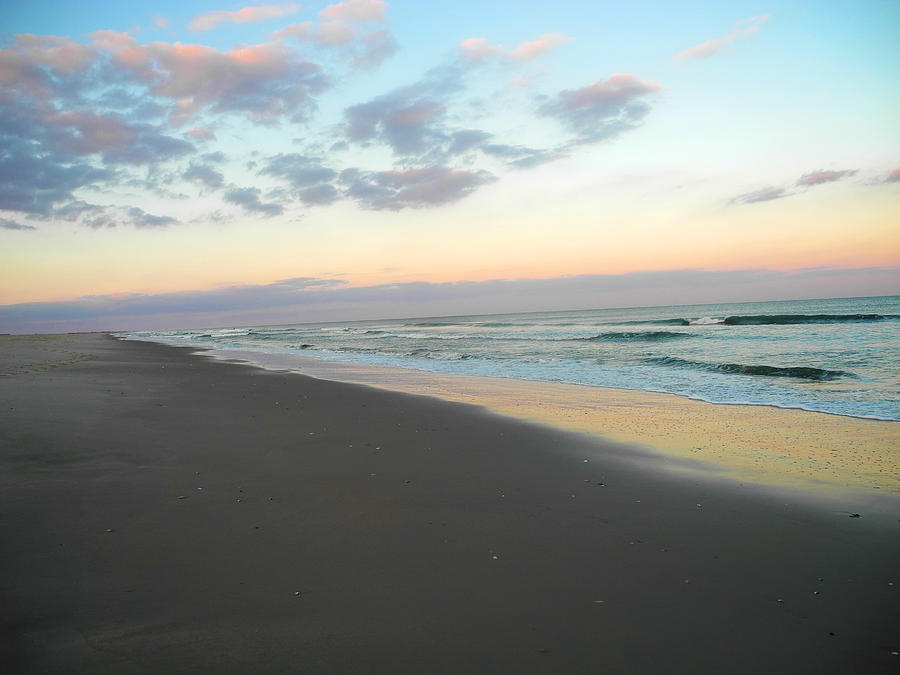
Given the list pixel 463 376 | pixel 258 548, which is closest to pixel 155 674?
pixel 258 548

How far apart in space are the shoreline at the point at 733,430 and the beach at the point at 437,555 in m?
0.11

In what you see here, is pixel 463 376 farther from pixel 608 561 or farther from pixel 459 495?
pixel 608 561

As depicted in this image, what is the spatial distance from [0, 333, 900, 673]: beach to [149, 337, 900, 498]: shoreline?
109 millimetres

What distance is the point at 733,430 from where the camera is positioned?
8.10m

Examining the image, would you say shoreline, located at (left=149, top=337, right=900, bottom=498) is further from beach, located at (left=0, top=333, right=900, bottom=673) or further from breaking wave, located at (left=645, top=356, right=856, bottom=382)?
breaking wave, located at (left=645, top=356, right=856, bottom=382)

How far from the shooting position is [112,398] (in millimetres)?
10852

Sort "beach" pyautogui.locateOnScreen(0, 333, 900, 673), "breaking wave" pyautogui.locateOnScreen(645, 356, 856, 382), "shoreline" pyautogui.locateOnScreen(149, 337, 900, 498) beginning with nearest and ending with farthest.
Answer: "beach" pyautogui.locateOnScreen(0, 333, 900, 673)
"shoreline" pyautogui.locateOnScreen(149, 337, 900, 498)
"breaking wave" pyautogui.locateOnScreen(645, 356, 856, 382)

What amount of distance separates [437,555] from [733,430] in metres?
6.19

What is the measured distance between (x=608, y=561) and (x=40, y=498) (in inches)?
193

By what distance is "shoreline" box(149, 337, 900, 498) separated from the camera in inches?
229

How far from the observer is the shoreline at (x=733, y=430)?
5.81m

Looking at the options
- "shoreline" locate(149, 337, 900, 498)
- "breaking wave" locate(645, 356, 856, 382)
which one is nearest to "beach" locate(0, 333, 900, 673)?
"shoreline" locate(149, 337, 900, 498)

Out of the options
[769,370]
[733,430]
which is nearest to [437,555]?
[733,430]

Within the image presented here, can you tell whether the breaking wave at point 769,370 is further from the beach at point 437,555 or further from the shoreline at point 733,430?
the beach at point 437,555
